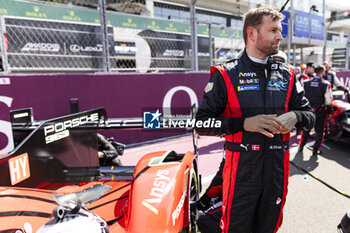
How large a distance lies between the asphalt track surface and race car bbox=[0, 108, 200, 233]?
1177 millimetres

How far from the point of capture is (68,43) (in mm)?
5066

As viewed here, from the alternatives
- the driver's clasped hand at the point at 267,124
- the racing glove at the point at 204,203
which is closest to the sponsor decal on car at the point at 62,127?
the racing glove at the point at 204,203

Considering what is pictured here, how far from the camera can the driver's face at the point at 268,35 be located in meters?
1.49

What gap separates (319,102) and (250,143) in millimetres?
3942

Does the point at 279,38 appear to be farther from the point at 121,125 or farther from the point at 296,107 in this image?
the point at 121,125

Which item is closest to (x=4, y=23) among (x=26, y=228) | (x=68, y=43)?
(x=68, y=43)

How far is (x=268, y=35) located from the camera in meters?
1.50

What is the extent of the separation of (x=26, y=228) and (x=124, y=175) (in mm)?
1286

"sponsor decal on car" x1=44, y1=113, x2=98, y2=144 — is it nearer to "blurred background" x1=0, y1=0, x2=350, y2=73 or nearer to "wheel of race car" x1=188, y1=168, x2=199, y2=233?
"wheel of race car" x1=188, y1=168, x2=199, y2=233

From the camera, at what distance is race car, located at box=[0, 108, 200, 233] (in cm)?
123

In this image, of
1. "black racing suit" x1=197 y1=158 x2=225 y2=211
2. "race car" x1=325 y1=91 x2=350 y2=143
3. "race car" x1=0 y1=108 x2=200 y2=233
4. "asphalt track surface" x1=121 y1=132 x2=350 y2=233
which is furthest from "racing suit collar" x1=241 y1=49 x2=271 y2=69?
"race car" x1=325 y1=91 x2=350 y2=143

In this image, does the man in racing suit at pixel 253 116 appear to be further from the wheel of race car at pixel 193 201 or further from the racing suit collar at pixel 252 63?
the wheel of race car at pixel 193 201

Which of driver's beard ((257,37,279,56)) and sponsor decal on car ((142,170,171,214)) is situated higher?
driver's beard ((257,37,279,56))

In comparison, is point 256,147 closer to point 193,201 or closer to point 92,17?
point 193,201
